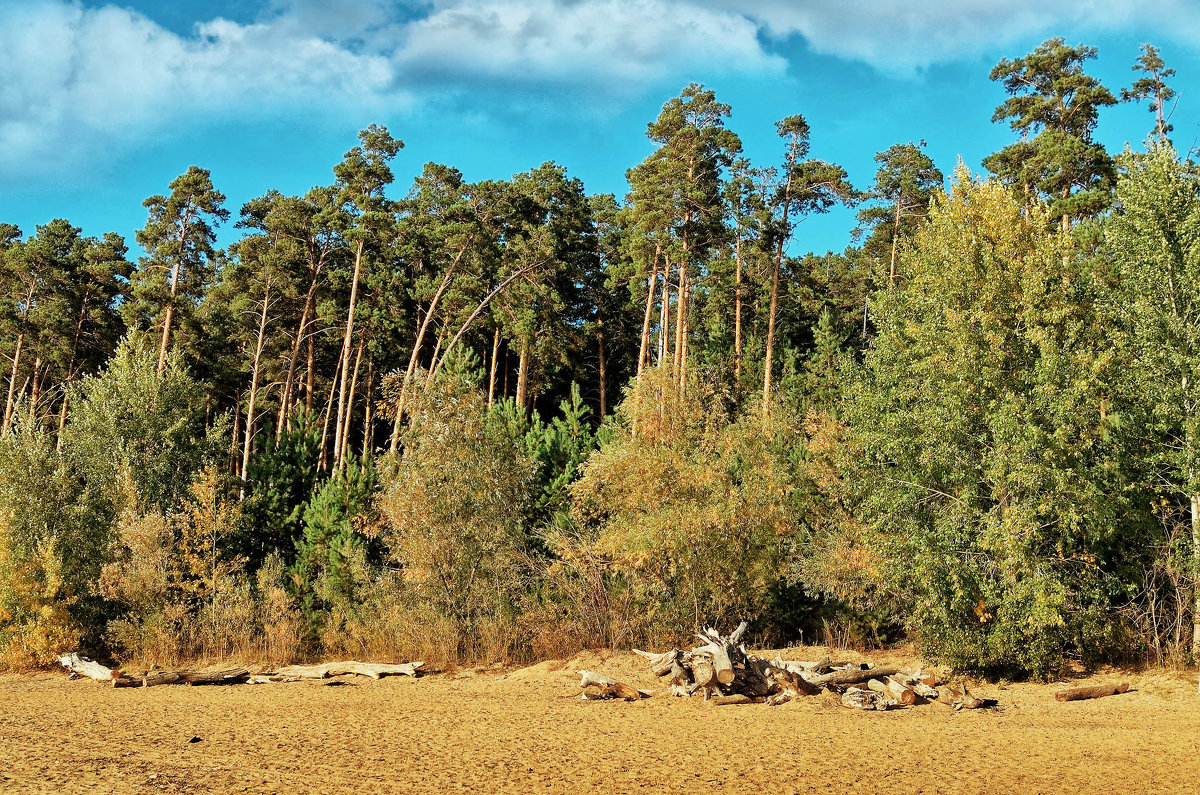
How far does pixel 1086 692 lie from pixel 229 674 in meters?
18.6

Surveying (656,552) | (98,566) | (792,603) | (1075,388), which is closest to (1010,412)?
(1075,388)

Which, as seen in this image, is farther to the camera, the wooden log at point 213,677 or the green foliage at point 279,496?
the green foliage at point 279,496

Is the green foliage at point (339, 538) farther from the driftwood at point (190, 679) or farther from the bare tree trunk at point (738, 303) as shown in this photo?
the bare tree trunk at point (738, 303)

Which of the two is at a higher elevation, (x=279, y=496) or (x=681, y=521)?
(x=279, y=496)

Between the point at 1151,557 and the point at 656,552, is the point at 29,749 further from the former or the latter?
the point at 1151,557

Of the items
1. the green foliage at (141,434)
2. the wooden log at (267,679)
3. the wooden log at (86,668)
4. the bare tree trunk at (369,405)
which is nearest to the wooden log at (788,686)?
the wooden log at (267,679)

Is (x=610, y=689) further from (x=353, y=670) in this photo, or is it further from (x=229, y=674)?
(x=229, y=674)

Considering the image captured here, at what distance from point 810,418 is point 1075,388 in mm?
9706

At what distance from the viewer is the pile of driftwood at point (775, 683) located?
15539 millimetres

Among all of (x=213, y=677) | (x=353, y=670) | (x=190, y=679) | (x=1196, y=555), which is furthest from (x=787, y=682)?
(x=190, y=679)

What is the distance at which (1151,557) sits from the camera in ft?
60.6

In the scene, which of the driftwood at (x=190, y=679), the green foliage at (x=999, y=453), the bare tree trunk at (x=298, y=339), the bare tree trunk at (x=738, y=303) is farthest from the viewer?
the bare tree trunk at (x=738, y=303)

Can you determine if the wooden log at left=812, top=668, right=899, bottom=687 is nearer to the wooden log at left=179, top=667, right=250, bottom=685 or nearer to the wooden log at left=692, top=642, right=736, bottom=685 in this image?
the wooden log at left=692, top=642, right=736, bottom=685

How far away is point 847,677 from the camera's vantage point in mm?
16453
